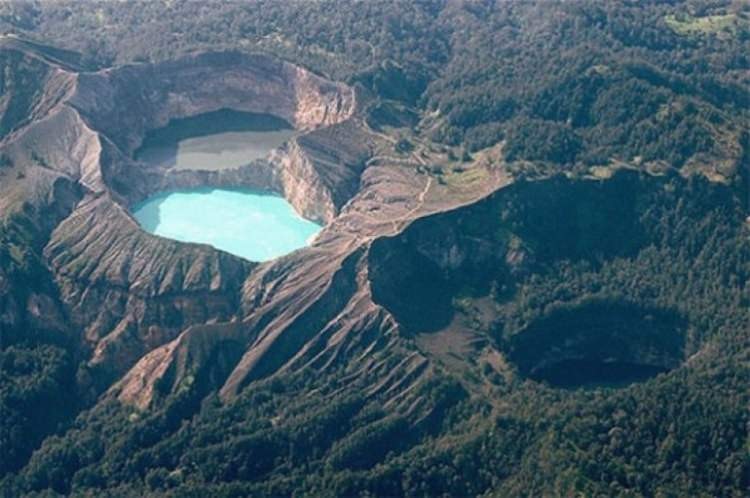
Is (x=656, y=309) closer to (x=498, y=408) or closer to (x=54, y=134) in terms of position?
(x=498, y=408)

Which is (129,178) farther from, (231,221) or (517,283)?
(517,283)

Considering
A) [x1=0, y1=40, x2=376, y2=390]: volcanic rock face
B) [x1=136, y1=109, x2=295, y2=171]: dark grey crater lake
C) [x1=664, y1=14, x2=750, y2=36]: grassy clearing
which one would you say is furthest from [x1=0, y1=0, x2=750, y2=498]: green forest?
[x1=136, y1=109, x2=295, y2=171]: dark grey crater lake

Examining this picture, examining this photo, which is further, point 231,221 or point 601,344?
point 231,221

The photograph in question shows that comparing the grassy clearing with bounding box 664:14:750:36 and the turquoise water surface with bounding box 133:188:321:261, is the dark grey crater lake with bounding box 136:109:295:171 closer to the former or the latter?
the turquoise water surface with bounding box 133:188:321:261

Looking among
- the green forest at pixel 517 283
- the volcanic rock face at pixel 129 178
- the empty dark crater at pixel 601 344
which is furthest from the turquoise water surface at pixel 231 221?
the empty dark crater at pixel 601 344

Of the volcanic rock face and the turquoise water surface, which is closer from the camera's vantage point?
the volcanic rock face

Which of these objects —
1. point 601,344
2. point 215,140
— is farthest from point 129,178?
point 601,344
